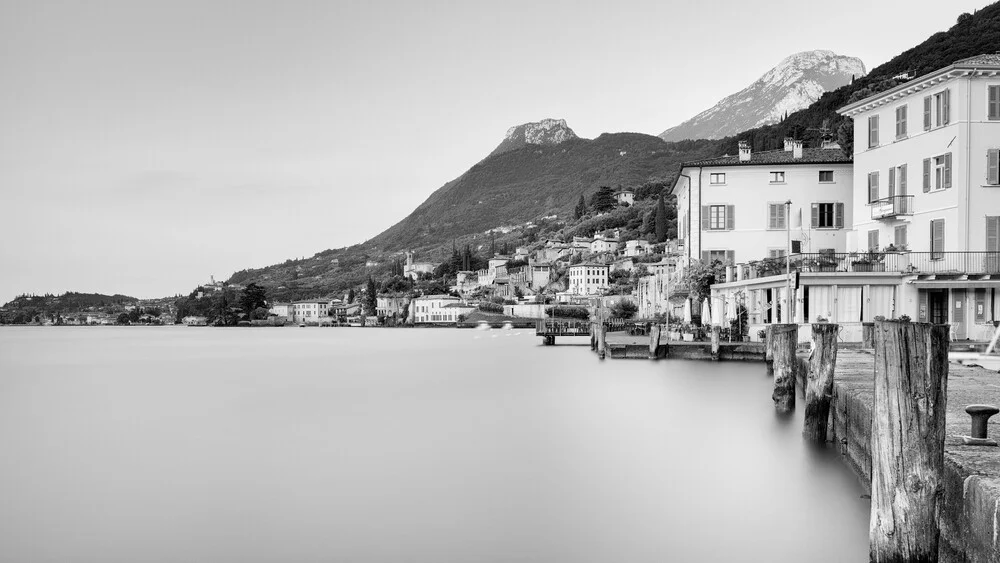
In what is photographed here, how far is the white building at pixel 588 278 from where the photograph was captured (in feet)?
466

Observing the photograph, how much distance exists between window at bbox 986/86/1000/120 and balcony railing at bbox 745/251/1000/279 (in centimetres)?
556

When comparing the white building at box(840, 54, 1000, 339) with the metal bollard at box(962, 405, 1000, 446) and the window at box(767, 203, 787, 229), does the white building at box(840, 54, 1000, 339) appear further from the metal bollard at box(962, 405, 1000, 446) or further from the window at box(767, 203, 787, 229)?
the metal bollard at box(962, 405, 1000, 446)

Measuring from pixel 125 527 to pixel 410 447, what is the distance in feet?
26.2

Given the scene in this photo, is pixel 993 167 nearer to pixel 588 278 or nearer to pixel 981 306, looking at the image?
pixel 981 306

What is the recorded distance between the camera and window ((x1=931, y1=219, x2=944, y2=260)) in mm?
30750

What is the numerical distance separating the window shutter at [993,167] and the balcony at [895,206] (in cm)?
303

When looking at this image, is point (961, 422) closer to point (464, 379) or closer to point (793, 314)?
point (793, 314)

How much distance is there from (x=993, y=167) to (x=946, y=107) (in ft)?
10.1

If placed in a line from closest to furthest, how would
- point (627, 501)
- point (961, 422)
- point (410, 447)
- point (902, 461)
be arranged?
point (902, 461) → point (961, 422) → point (627, 501) → point (410, 447)

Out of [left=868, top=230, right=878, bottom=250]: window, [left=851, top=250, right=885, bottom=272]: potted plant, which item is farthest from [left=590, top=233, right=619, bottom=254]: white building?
[left=851, top=250, right=885, bottom=272]: potted plant

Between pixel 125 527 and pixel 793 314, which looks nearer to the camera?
pixel 125 527

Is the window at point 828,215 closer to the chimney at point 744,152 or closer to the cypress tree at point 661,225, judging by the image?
the chimney at point 744,152

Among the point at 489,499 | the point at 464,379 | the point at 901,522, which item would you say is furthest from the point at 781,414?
the point at 464,379

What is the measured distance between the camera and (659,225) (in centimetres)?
13162
